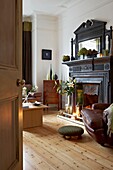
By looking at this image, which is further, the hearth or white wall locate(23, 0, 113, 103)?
white wall locate(23, 0, 113, 103)

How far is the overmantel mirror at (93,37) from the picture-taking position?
187 inches

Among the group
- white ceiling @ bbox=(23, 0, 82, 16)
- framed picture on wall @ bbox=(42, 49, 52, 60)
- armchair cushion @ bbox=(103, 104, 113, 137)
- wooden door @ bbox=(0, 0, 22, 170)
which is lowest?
armchair cushion @ bbox=(103, 104, 113, 137)

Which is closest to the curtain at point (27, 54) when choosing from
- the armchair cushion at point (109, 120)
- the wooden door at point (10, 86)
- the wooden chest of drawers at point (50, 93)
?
the wooden chest of drawers at point (50, 93)

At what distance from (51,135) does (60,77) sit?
11.0 feet

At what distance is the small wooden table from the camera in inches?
168

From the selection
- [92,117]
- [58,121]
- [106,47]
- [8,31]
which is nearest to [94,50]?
[106,47]

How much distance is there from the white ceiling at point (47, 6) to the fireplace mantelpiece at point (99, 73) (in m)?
1.82

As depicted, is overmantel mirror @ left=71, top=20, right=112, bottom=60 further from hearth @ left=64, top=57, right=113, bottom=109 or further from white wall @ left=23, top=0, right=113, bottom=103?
white wall @ left=23, top=0, right=113, bottom=103

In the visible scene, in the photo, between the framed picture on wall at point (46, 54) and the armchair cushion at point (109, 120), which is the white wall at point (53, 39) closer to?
the framed picture on wall at point (46, 54)

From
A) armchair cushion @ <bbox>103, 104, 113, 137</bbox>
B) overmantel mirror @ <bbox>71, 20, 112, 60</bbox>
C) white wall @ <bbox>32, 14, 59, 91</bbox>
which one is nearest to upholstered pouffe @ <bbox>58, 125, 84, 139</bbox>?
armchair cushion @ <bbox>103, 104, 113, 137</bbox>

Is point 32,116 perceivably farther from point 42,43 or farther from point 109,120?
point 42,43

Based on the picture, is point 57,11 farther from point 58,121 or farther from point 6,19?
point 6,19

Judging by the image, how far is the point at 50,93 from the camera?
6.44 meters

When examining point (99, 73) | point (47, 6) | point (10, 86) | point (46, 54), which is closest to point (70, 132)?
point (99, 73)
